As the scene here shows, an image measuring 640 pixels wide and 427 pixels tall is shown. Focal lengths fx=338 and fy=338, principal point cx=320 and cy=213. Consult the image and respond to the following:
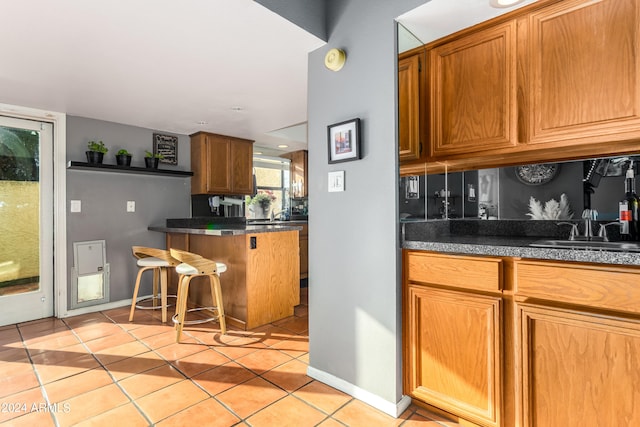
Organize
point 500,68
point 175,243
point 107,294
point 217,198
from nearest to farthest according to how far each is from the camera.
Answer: point 500,68, point 107,294, point 175,243, point 217,198

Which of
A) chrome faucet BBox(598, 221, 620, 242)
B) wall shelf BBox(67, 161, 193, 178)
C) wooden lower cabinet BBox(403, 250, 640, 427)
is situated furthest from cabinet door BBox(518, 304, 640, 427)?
wall shelf BBox(67, 161, 193, 178)

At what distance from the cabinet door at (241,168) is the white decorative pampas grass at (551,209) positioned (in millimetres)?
3502

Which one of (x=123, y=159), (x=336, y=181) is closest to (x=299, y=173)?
(x=123, y=159)

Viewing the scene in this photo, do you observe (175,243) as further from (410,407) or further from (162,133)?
(410,407)

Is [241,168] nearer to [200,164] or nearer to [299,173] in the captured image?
[200,164]

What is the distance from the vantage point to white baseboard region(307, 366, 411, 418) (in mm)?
1717

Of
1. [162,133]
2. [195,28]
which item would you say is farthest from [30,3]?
[162,133]

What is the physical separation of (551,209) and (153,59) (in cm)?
264

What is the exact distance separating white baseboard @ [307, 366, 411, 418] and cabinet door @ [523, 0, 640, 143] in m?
1.49

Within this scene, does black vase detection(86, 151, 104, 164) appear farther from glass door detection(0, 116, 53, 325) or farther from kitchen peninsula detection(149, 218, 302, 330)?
kitchen peninsula detection(149, 218, 302, 330)

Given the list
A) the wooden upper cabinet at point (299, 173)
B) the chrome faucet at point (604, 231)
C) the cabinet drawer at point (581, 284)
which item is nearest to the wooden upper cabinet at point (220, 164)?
the wooden upper cabinet at point (299, 173)

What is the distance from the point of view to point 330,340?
2008 mm

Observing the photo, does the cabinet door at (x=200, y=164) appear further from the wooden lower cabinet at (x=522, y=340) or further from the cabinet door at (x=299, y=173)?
the wooden lower cabinet at (x=522, y=340)

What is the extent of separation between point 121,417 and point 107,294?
2346mm
